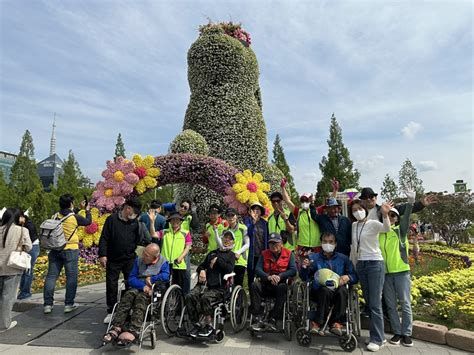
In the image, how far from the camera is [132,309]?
11.4 ft

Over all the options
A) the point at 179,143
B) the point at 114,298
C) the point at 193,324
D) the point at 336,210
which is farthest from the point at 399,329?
the point at 179,143

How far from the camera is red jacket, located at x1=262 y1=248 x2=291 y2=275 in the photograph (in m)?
3.97

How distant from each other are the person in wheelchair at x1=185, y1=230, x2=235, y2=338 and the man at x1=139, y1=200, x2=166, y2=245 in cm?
95

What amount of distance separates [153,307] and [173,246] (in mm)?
914

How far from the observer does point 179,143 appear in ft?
29.4

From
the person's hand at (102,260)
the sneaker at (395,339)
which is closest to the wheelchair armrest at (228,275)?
the person's hand at (102,260)

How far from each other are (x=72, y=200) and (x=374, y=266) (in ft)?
12.7

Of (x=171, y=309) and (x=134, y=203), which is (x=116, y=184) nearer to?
(x=134, y=203)

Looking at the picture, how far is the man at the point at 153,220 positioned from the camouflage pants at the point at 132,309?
1077 mm

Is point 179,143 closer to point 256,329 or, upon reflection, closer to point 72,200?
point 72,200

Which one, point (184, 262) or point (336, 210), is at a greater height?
point (336, 210)

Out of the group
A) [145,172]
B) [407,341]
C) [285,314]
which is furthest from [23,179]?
[407,341]

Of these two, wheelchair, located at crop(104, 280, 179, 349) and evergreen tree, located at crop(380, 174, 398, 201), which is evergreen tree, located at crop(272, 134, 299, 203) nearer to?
evergreen tree, located at crop(380, 174, 398, 201)

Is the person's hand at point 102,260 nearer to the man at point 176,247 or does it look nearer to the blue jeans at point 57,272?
the man at point 176,247
